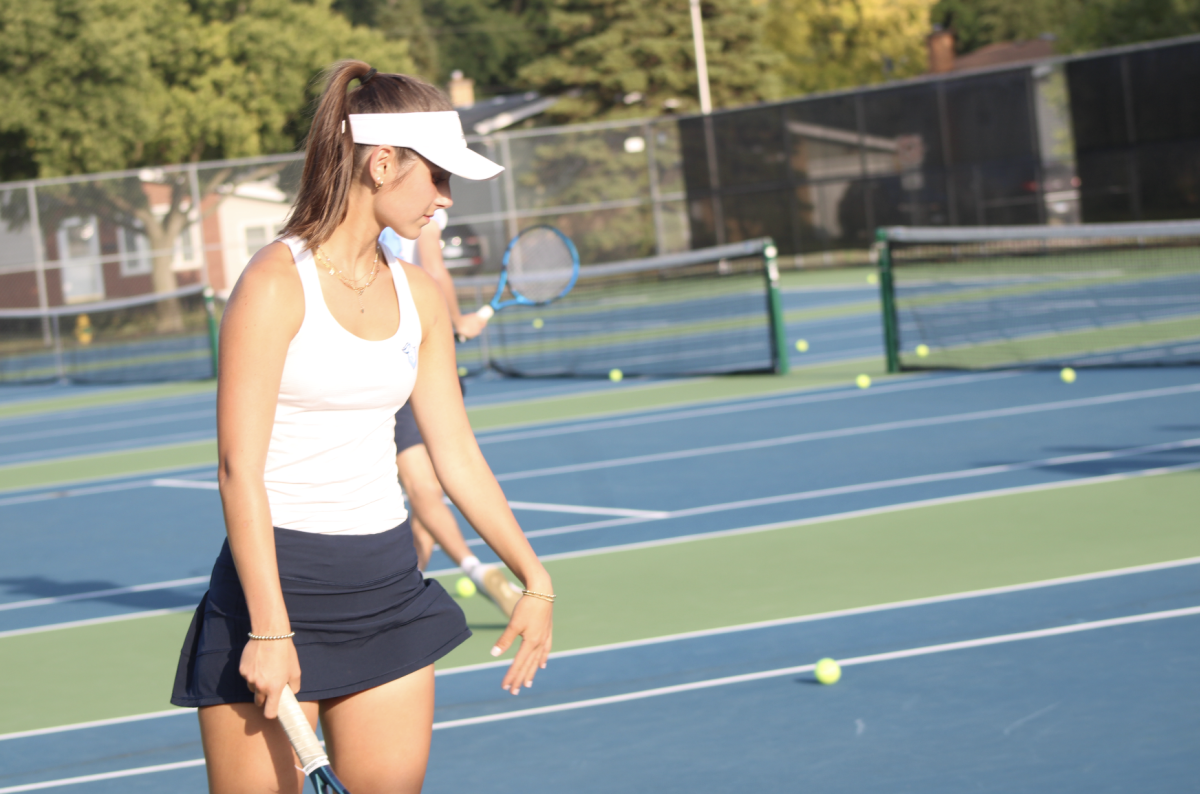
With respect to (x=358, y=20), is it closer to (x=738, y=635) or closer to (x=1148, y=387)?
(x=1148, y=387)

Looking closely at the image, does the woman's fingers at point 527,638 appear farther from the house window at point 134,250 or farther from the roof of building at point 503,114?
the roof of building at point 503,114

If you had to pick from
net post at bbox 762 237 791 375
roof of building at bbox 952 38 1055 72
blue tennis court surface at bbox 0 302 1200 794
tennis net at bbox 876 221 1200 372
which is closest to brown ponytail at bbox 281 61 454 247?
blue tennis court surface at bbox 0 302 1200 794

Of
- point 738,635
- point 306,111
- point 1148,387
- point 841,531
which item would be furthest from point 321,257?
point 1148,387

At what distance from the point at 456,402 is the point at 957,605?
319 centimetres

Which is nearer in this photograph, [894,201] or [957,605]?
[957,605]

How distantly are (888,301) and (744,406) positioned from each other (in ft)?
5.99

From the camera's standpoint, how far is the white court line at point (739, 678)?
434 centimetres

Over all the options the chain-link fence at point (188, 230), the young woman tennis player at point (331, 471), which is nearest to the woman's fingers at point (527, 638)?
the young woman tennis player at point (331, 471)

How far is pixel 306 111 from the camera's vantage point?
2980 mm

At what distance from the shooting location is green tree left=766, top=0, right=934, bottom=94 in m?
50.1

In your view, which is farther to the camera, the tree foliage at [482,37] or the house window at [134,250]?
the tree foliage at [482,37]

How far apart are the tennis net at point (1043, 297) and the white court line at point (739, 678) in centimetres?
686

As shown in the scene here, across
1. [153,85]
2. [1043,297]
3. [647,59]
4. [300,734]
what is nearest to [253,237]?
[153,85]

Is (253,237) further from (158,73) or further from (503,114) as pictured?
(503,114)
